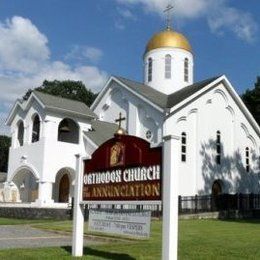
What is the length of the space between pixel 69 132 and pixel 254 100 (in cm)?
2364

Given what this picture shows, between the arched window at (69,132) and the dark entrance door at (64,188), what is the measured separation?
265 centimetres

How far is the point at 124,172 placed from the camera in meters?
10.7

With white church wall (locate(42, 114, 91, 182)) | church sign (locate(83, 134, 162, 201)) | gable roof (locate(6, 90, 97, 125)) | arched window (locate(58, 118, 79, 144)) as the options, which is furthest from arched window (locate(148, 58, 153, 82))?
church sign (locate(83, 134, 162, 201))

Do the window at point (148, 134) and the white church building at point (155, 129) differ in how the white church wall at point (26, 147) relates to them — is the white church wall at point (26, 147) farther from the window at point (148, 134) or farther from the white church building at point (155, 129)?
the window at point (148, 134)

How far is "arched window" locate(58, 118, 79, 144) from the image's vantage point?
3497 centimetres

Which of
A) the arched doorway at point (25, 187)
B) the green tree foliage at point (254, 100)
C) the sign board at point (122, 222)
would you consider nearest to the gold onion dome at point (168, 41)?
the green tree foliage at point (254, 100)

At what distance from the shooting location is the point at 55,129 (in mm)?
33000

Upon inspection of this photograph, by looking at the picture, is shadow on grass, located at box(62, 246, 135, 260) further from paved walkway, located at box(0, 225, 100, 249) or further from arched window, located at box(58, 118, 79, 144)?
arched window, located at box(58, 118, 79, 144)

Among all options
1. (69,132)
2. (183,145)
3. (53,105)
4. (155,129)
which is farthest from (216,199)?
(53,105)

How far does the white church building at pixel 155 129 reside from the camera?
3297 centimetres

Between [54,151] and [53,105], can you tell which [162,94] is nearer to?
[53,105]

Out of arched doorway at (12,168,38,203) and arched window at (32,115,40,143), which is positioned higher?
arched window at (32,115,40,143)

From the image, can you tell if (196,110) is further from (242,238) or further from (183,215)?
(242,238)

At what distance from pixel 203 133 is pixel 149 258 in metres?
25.0
